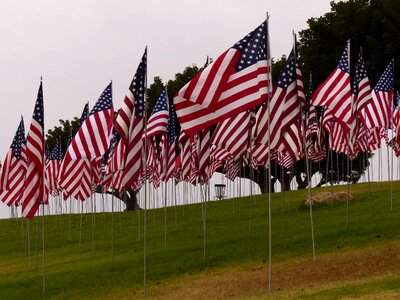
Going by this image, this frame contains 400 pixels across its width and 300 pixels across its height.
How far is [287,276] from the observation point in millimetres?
30172

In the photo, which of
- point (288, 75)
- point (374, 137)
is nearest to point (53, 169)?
point (374, 137)

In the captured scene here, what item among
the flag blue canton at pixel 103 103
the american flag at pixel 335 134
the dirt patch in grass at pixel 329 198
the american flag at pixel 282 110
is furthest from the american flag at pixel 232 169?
the american flag at pixel 282 110

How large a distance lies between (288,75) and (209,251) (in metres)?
9.37

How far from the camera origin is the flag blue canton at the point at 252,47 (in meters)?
26.1

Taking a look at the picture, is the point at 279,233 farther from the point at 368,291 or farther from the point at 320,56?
the point at 320,56

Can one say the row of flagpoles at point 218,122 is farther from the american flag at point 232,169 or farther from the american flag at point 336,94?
the american flag at point 232,169

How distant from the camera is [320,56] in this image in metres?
71.2

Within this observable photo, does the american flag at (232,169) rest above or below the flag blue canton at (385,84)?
below

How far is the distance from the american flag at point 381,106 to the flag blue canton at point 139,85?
10866mm

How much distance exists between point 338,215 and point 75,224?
21.9 m

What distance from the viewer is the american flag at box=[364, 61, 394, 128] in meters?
39.7

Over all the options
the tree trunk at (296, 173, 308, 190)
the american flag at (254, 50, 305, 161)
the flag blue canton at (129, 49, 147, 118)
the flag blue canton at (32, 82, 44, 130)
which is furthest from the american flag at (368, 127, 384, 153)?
the tree trunk at (296, 173, 308, 190)

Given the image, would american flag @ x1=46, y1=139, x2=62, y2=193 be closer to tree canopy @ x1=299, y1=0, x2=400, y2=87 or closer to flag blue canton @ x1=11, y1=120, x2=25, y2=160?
flag blue canton @ x1=11, y1=120, x2=25, y2=160

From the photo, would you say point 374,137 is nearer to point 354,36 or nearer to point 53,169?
point 53,169
